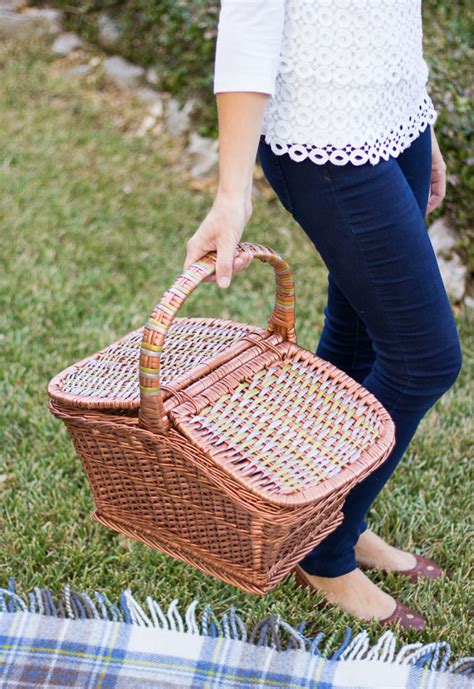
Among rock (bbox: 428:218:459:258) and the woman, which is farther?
rock (bbox: 428:218:459:258)

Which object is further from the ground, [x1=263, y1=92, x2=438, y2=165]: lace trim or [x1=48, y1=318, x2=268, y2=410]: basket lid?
[x1=263, y1=92, x2=438, y2=165]: lace trim

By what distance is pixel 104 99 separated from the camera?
477cm

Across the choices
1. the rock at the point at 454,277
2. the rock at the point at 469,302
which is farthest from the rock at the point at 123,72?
the rock at the point at 469,302

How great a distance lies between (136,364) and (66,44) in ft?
13.4

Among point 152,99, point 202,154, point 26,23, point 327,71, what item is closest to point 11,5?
point 26,23

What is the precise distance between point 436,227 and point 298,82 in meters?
2.05

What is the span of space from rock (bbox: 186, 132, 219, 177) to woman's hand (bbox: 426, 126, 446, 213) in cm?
237

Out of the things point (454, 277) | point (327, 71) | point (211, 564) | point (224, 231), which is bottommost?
point (454, 277)

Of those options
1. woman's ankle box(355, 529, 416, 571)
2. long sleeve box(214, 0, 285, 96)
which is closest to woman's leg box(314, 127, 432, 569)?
woman's ankle box(355, 529, 416, 571)

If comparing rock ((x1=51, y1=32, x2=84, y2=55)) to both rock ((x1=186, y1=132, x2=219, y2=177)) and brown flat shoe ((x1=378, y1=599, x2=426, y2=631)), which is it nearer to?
rock ((x1=186, y1=132, x2=219, y2=177))

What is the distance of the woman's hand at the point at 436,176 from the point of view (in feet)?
5.98

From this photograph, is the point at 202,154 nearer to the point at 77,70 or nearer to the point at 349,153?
the point at 77,70

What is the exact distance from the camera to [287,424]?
1479 mm

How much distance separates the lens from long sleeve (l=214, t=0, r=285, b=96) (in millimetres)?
1296
